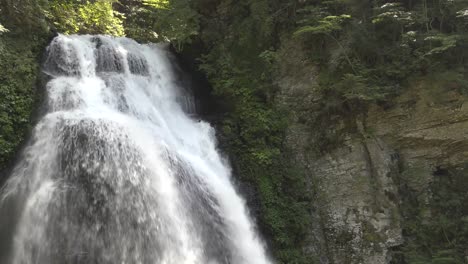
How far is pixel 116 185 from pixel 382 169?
243 inches

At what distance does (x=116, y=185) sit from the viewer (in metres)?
7.52

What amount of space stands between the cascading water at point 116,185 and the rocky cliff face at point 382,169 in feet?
7.05

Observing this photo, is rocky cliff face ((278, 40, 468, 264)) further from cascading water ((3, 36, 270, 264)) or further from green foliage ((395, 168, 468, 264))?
cascading water ((3, 36, 270, 264))

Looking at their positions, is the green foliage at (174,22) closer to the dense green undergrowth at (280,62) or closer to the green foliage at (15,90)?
the dense green undergrowth at (280,62)

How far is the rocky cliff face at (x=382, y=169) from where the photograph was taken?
9383 millimetres

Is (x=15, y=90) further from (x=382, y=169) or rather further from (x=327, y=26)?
(x=382, y=169)

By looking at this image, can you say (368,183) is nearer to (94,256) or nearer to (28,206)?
(94,256)

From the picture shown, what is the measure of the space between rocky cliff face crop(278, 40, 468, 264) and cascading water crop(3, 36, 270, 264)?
2.15 meters

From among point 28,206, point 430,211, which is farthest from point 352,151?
point 28,206

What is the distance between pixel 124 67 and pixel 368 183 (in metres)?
7.26

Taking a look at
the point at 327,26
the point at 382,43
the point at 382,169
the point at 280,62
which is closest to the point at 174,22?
the point at 280,62

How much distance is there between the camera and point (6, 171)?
7758 millimetres

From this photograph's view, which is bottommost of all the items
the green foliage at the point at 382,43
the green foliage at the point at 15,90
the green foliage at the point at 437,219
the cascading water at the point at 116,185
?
the green foliage at the point at 437,219

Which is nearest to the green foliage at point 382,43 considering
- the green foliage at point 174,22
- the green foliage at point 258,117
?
the green foliage at point 258,117
